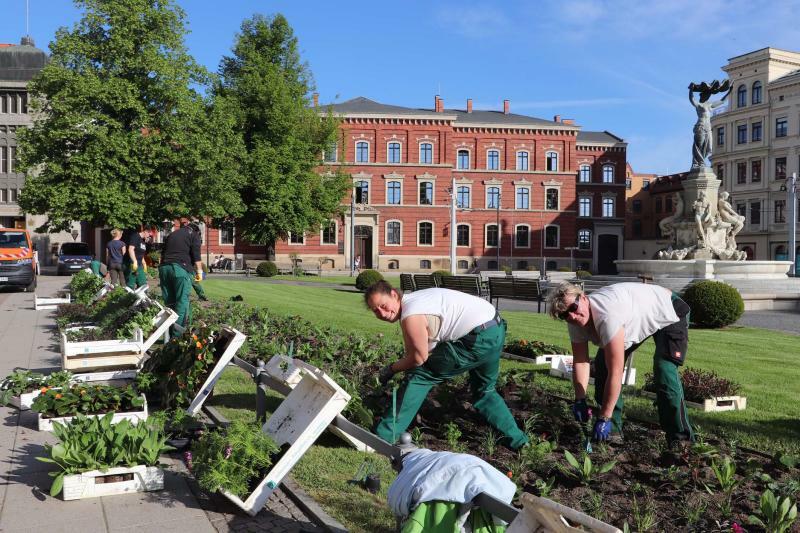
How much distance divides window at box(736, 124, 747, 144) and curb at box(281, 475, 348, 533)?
6735cm

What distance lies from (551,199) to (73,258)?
3932 centimetres

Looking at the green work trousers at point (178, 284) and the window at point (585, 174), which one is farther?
the window at point (585, 174)

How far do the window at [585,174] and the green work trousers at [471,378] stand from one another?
2403 inches

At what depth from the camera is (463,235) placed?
58500 millimetres

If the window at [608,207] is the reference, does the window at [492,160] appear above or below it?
above

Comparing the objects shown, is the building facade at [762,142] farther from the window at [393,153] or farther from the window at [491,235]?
the window at [393,153]

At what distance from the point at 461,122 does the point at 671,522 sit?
56.5m

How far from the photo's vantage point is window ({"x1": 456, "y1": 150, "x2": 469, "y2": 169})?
192 ft

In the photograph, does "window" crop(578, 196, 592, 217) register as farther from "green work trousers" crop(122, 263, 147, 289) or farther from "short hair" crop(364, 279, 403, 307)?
"short hair" crop(364, 279, 403, 307)

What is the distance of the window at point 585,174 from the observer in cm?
6334

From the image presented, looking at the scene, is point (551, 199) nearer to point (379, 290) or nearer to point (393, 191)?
point (393, 191)

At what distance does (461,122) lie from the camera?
5838cm

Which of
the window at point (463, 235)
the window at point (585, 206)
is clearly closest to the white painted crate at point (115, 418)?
the window at point (463, 235)

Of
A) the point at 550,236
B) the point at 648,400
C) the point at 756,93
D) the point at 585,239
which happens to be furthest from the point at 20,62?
the point at 648,400
